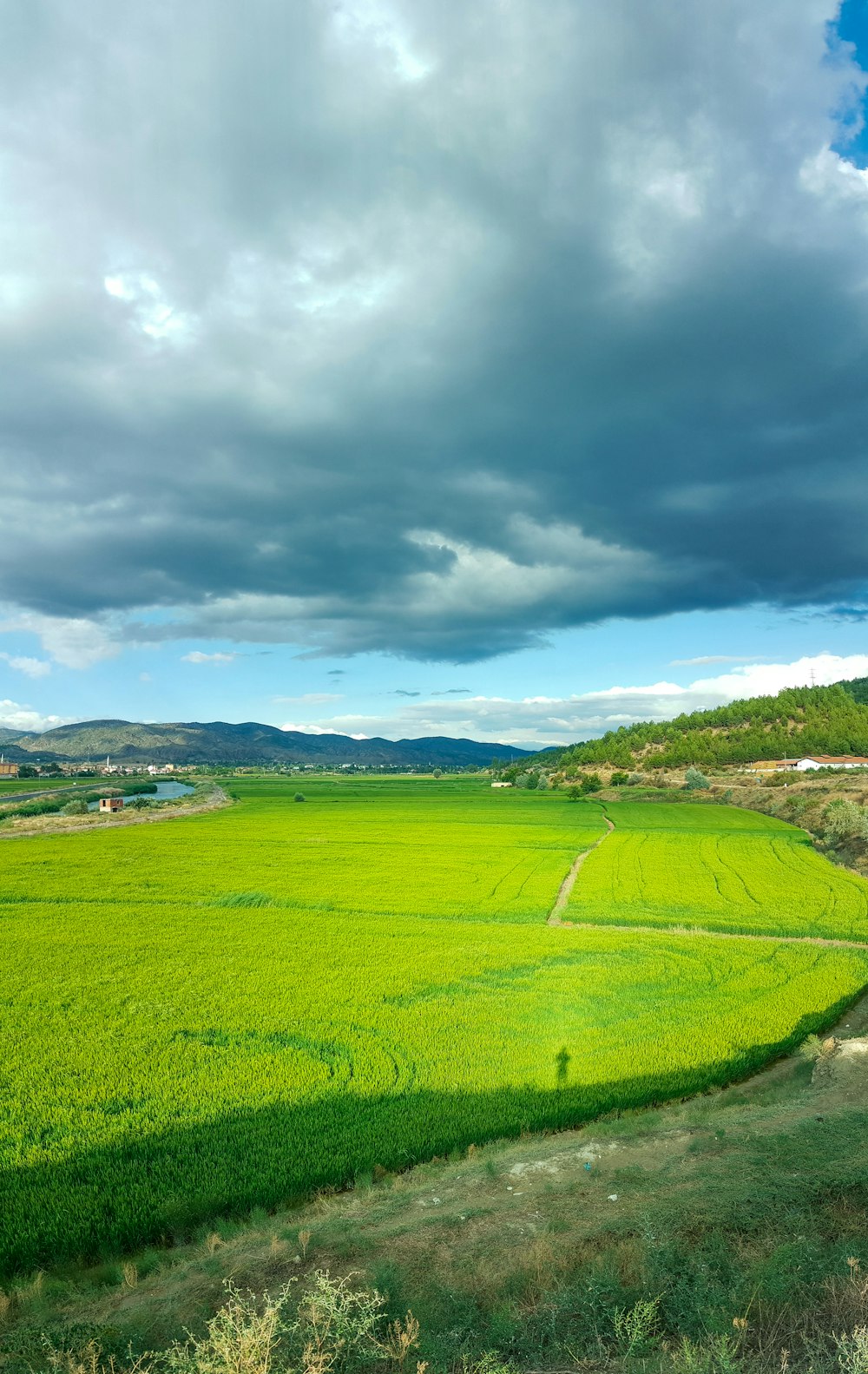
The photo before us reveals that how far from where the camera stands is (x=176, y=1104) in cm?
1227

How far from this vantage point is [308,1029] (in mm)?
16094

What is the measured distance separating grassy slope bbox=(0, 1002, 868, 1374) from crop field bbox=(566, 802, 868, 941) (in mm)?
19593

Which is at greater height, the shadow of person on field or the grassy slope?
the grassy slope

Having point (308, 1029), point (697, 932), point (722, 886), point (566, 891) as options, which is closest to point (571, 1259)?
point (308, 1029)

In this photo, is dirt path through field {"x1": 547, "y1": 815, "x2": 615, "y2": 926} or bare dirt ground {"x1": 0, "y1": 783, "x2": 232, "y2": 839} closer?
dirt path through field {"x1": 547, "y1": 815, "x2": 615, "y2": 926}

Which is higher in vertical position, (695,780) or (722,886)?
(722,886)

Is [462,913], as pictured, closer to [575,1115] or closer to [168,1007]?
[168,1007]

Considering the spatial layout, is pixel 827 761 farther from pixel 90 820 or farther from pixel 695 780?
pixel 90 820

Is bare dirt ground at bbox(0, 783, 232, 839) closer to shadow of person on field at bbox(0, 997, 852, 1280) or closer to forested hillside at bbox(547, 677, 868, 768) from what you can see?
shadow of person on field at bbox(0, 997, 852, 1280)

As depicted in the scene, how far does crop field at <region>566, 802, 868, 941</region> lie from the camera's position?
2883 centimetres

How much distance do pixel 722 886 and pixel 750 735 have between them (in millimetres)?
141826

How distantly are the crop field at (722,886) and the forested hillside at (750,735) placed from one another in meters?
96.1

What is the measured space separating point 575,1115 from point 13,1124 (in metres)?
9.73

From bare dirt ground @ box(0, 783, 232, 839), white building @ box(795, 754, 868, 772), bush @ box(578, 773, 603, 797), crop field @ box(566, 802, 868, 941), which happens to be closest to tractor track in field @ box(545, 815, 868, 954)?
crop field @ box(566, 802, 868, 941)
